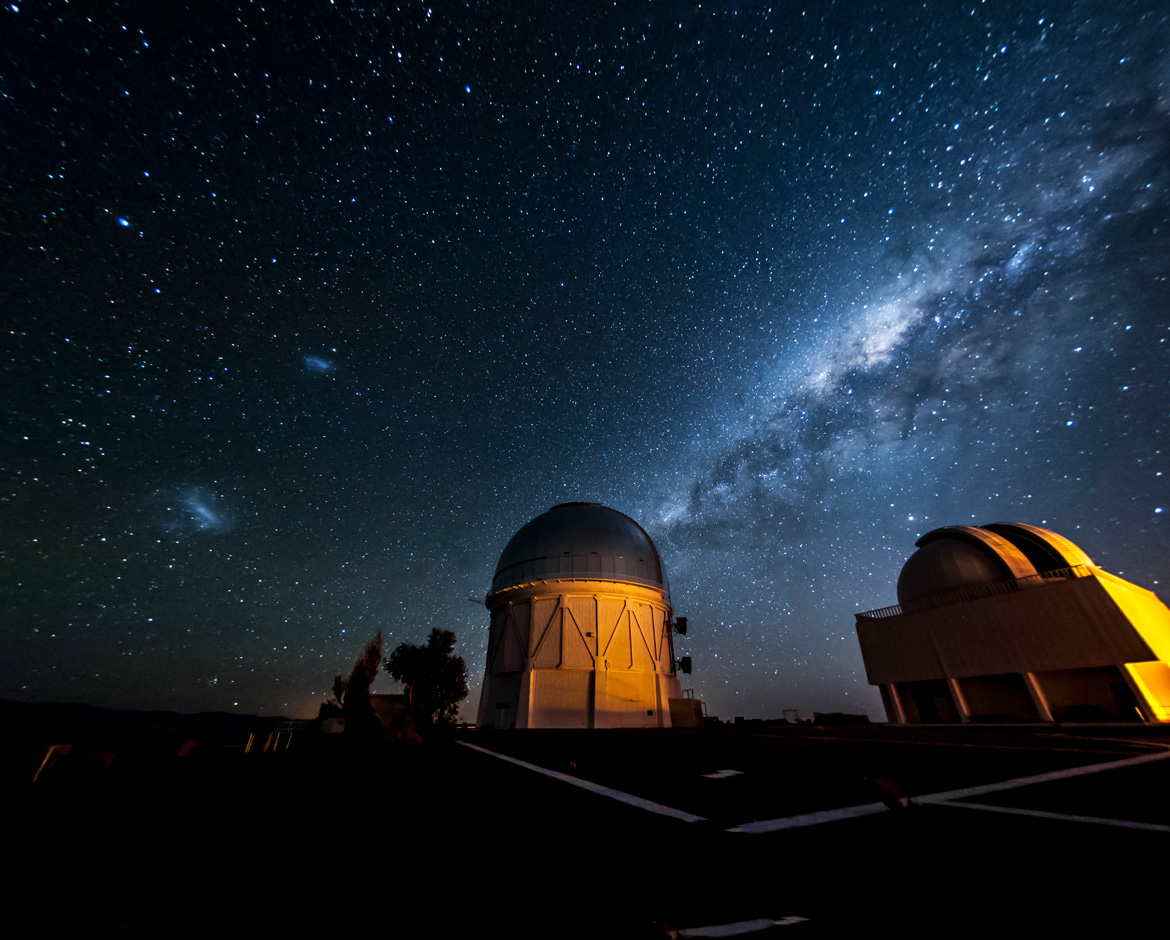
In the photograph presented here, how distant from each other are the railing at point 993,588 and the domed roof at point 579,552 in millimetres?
15788

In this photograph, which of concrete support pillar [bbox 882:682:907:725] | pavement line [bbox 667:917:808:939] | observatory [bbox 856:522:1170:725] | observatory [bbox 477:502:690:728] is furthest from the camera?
concrete support pillar [bbox 882:682:907:725]

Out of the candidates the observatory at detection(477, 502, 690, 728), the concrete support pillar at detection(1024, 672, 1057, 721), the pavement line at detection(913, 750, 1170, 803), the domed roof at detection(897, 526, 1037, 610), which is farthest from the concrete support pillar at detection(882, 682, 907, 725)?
the pavement line at detection(913, 750, 1170, 803)

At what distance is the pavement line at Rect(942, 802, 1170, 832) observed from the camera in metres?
2.53

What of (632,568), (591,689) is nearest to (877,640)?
(632,568)

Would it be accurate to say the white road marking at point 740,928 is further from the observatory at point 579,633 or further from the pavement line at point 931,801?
the observatory at point 579,633

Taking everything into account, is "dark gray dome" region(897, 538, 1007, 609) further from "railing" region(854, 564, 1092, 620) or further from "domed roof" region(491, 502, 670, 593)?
"domed roof" region(491, 502, 670, 593)

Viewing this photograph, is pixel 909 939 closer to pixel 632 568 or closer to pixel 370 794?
pixel 370 794

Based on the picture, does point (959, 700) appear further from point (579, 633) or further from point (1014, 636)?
point (579, 633)

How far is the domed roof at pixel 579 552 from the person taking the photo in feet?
91.8

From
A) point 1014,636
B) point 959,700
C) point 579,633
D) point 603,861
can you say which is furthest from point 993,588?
point 603,861

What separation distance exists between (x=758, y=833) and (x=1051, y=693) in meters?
30.8

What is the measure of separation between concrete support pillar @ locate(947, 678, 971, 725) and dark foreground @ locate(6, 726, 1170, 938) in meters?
25.2

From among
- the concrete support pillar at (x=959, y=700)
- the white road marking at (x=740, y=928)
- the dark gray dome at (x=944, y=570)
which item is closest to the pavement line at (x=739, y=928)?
the white road marking at (x=740, y=928)

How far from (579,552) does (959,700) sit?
2223cm
